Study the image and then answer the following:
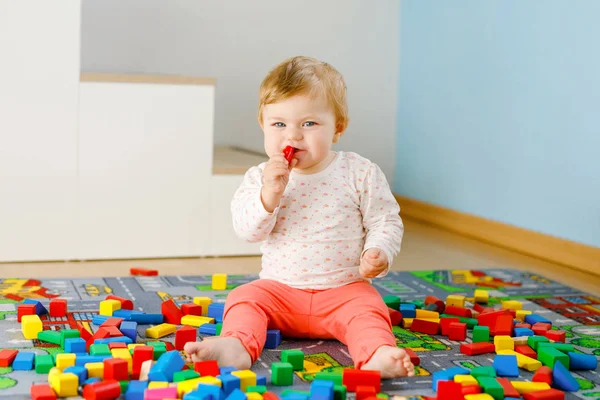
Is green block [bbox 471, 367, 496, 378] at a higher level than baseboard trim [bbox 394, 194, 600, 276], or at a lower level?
lower

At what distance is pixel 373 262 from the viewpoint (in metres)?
1.48

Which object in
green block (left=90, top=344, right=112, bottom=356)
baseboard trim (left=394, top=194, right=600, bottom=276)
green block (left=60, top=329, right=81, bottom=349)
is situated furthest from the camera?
baseboard trim (left=394, top=194, right=600, bottom=276)

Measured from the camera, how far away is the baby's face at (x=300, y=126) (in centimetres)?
152

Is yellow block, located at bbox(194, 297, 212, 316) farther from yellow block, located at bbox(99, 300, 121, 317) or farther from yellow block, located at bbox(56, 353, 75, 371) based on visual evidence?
yellow block, located at bbox(56, 353, 75, 371)

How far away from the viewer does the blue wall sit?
8.16 ft

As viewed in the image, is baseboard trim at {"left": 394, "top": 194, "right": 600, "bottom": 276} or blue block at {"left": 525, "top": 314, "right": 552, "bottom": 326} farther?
baseboard trim at {"left": 394, "top": 194, "right": 600, "bottom": 276}

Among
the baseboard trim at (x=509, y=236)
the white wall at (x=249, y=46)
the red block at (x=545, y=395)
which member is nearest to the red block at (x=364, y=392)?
the red block at (x=545, y=395)

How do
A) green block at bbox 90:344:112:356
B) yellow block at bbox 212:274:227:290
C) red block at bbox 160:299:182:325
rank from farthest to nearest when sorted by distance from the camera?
yellow block at bbox 212:274:227:290
red block at bbox 160:299:182:325
green block at bbox 90:344:112:356

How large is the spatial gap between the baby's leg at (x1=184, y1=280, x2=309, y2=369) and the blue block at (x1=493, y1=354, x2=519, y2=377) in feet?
1.25

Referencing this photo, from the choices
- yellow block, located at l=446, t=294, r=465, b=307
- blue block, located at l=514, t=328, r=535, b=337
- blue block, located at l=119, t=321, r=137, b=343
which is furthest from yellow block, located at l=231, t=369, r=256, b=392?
yellow block, located at l=446, t=294, r=465, b=307

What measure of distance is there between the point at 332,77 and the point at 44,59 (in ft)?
→ 3.48

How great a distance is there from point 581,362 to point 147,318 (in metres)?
0.84

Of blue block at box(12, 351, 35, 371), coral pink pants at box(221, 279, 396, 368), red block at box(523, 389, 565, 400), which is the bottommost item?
blue block at box(12, 351, 35, 371)

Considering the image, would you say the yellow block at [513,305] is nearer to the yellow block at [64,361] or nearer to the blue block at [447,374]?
the blue block at [447,374]
